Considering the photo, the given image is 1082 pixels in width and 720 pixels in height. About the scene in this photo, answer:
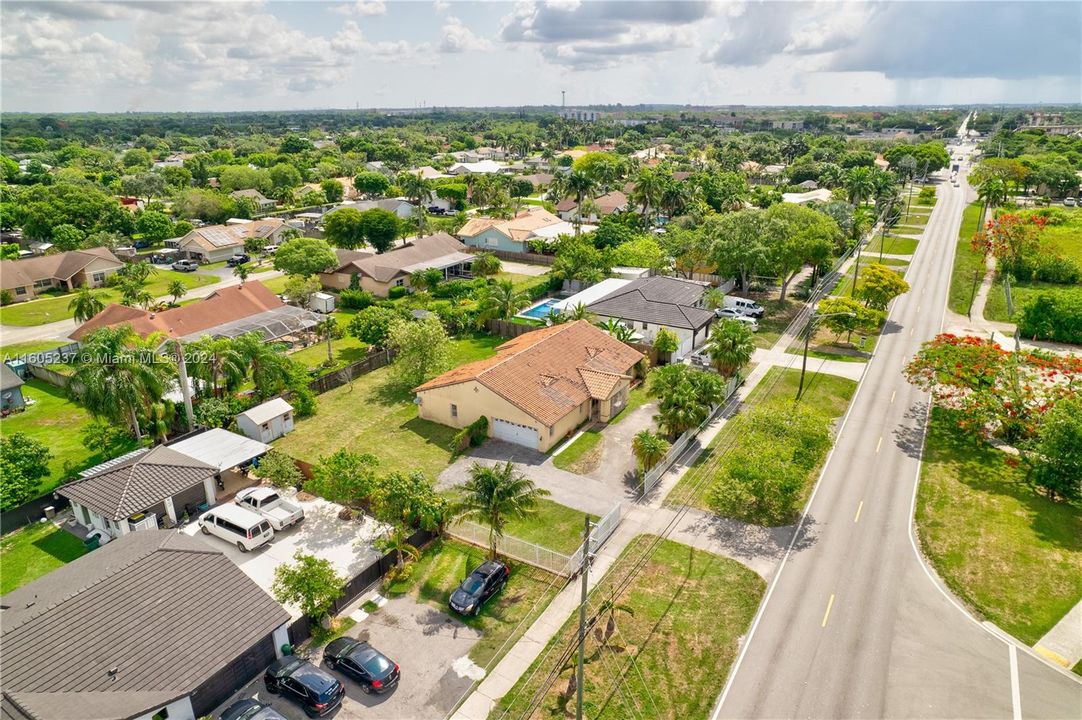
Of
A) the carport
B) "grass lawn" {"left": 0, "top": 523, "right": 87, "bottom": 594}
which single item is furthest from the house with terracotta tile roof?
"grass lawn" {"left": 0, "top": 523, "right": 87, "bottom": 594}

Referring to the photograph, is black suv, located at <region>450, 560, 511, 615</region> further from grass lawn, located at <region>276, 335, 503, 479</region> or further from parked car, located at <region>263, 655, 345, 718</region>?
grass lawn, located at <region>276, 335, 503, 479</region>

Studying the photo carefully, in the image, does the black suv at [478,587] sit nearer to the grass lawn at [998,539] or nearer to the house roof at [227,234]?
the grass lawn at [998,539]

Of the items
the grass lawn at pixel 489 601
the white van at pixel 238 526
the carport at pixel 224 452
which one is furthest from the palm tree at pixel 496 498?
the carport at pixel 224 452

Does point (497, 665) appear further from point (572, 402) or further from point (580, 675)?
point (572, 402)

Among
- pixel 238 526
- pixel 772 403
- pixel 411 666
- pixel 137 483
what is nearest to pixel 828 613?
pixel 772 403

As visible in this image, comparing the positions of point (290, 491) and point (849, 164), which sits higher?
point (849, 164)

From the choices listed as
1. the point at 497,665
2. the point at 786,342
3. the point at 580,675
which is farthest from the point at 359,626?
the point at 786,342

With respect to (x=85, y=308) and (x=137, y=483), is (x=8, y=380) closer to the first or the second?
(x=85, y=308)
